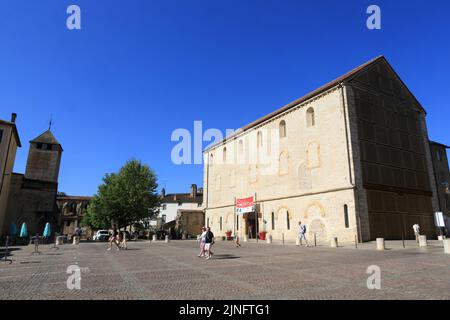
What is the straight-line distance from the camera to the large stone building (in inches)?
1051

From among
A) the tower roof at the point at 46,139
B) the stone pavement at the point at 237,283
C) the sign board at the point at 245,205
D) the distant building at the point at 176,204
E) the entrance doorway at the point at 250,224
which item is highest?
the tower roof at the point at 46,139

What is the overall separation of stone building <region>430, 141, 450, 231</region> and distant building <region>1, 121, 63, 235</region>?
2007 inches

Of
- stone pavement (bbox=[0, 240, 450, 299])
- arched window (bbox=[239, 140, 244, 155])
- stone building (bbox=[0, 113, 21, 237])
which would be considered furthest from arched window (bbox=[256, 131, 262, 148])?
stone building (bbox=[0, 113, 21, 237])

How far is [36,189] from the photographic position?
4253 cm

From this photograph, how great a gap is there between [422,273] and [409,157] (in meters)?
26.3

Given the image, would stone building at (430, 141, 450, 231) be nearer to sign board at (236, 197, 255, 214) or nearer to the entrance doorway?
sign board at (236, 197, 255, 214)

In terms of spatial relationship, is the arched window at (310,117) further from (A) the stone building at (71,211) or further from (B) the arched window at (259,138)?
(A) the stone building at (71,211)

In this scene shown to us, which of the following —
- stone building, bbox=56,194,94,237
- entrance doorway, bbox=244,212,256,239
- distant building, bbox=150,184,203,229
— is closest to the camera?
entrance doorway, bbox=244,212,256,239

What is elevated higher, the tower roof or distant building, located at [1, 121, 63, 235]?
the tower roof

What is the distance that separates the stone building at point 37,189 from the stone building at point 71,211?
27902mm

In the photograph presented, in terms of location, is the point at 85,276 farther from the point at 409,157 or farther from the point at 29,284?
the point at 409,157

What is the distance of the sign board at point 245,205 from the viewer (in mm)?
38353

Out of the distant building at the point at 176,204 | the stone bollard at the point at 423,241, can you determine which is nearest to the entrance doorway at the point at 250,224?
the stone bollard at the point at 423,241

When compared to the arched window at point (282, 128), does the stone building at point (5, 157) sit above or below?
below
